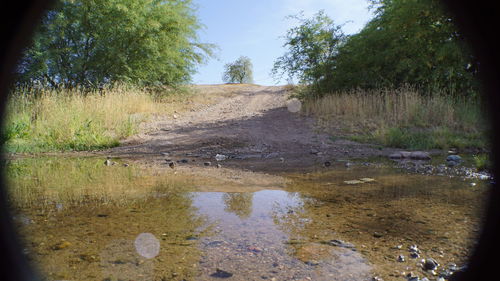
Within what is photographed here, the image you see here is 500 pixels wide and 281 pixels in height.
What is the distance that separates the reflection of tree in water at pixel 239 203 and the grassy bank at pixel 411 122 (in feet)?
18.9

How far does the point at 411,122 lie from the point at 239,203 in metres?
8.25

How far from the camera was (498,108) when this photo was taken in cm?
460

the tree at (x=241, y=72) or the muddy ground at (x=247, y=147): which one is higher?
the tree at (x=241, y=72)

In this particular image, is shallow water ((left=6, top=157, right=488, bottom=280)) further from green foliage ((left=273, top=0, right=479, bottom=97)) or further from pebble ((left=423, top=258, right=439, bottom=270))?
green foliage ((left=273, top=0, right=479, bottom=97))

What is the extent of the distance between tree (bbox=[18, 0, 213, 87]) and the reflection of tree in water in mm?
12069

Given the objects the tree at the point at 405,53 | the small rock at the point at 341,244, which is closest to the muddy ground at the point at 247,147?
the small rock at the point at 341,244

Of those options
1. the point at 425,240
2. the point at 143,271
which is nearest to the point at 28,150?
the point at 143,271

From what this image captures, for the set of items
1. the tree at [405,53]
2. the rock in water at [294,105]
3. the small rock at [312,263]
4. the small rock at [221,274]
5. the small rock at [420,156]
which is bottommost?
the small rock at [420,156]

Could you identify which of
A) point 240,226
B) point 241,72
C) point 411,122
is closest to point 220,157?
point 240,226

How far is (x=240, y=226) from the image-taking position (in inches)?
86.9

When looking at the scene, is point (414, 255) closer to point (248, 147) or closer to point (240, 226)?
point (240, 226)

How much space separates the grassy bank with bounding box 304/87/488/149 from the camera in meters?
7.43

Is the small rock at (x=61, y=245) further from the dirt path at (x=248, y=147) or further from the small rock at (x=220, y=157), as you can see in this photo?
the small rock at (x=220, y=157)

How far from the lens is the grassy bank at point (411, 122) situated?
743 centimetres
